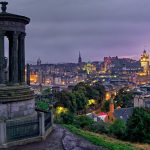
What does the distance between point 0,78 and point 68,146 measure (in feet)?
17.0

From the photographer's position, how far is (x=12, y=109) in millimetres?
21500

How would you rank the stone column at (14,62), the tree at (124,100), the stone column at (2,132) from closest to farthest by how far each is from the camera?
the stone column at (2,132), the stone column at (14,62), the tree at (124,100)

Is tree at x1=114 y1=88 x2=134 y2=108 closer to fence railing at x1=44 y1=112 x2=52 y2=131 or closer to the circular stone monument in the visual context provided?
fence railing at x1=44 y1=112 x2=52 y2=131

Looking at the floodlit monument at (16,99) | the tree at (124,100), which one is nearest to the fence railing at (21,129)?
the floodlit monument at (16,99)

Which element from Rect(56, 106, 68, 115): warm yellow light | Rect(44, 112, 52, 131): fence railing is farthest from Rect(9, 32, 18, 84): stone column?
Rect(56, 106, 68, 115): warm yellow light

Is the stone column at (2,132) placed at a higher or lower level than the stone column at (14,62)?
lower

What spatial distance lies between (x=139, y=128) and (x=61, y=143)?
994 centimetres

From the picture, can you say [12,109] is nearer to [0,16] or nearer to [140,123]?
[0,16]

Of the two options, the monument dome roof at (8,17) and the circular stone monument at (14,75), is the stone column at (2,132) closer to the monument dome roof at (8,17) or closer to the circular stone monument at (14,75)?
the circular stone monument at (14,75)

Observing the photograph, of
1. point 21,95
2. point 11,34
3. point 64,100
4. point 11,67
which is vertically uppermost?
point 11,34

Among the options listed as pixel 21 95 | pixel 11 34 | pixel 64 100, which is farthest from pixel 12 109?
pixel 64 100

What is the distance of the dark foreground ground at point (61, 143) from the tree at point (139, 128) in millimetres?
7128

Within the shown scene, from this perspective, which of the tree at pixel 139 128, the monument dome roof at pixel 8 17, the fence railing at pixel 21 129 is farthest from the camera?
the tree at pixel 139 128

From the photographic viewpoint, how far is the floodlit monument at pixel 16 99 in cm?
2005
